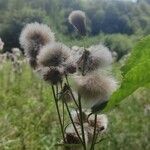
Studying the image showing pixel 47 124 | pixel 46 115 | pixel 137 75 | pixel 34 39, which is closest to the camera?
pixel 137 75

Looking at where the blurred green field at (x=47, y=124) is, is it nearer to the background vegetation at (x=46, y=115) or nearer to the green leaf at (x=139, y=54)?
the background vegetation at (x=46, y=115)

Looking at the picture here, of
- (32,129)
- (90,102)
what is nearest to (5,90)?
(32,129)

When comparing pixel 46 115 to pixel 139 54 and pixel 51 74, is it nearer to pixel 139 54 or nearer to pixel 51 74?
pixel 51 74

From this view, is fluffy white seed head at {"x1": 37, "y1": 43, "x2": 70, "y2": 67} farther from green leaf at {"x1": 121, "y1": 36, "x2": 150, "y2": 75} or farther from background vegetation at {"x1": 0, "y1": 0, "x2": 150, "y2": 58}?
background vegetation at {"x1": 0, "y1": 0, "x2": 150, "y2": 58}

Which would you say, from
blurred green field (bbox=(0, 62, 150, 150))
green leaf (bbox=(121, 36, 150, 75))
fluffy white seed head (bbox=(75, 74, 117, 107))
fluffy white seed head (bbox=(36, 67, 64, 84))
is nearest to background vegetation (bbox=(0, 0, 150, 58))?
blurred green field (bbox=(0, 62, 150, 150))

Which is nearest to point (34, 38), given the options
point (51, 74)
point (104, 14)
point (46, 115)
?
point (51, 74)

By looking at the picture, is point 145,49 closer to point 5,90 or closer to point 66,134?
point 66,134
